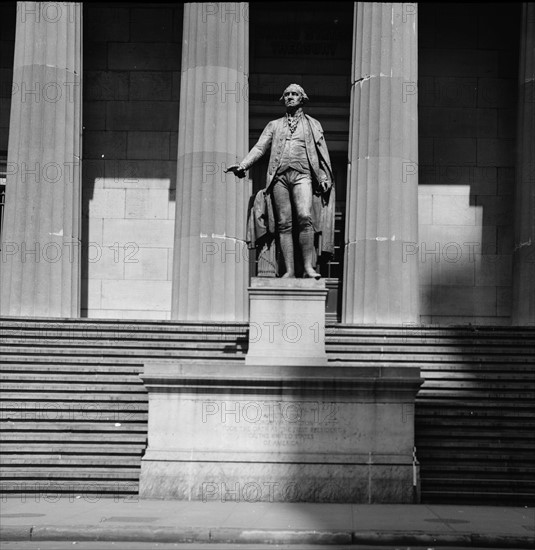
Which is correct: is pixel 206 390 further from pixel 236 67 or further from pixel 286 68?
pixel 286 68

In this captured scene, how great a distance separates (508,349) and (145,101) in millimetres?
13108

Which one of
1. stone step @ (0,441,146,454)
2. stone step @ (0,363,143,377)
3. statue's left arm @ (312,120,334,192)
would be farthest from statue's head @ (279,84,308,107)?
stone step @ (0,441,146,454)

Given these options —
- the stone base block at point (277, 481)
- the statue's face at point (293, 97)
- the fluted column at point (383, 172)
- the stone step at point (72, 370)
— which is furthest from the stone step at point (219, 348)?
the statue's face at point (293, 97)

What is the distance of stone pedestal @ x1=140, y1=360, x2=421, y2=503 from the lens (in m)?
16.6

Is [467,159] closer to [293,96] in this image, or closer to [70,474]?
[293,96]

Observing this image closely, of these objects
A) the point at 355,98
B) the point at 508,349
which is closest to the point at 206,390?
the point at 508,349

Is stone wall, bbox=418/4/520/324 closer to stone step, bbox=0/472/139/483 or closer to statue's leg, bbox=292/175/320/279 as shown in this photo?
statue's leg, bbox=292/175/320/279

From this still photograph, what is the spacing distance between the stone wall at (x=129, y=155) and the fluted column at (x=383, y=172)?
6.39m

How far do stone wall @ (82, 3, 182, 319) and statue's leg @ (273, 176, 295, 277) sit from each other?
12215 mm

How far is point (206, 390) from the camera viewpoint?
16875 millimetres

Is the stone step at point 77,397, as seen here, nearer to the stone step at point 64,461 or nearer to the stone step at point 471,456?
the stone step at point 64,461

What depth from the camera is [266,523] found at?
1395cm

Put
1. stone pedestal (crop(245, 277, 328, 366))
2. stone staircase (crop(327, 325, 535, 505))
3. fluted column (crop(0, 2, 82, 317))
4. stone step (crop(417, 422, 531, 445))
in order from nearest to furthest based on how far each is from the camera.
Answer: stone staircase (crop(327, 325, 535, 505)) → stone pedestal (crop(245, 277, 328, 366)) → stone step (crop(417, 422, 531, 445)) → fluted column (crop(0, 2, 82, 317))

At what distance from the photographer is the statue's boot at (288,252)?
18.2 m
